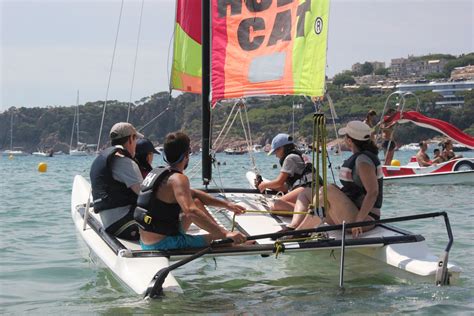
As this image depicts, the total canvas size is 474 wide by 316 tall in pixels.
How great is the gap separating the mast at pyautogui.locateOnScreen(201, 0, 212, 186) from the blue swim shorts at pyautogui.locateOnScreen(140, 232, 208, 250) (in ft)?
10.3

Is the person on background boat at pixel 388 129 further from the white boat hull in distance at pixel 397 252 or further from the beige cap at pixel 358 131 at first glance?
the beige cap at pixel 358 131

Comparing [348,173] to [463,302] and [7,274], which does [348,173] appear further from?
[7,274]

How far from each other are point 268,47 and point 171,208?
3.10 m

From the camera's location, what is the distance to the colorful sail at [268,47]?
24.3 ft

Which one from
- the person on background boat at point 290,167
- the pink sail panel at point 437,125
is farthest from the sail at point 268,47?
the pink sail panel at point 437,125

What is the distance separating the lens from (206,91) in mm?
8727

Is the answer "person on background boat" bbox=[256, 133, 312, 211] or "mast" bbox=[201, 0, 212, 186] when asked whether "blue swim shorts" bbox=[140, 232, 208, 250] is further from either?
"mast" bbox=[201, 0, 212, 186]

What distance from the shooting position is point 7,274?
690 centimetres

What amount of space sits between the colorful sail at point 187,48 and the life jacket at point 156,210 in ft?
12.3

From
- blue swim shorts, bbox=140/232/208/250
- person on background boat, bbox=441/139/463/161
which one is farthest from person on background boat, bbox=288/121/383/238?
person on background boat, bbox=441/139/463/161

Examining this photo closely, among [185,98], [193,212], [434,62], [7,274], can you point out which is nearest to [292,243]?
[193,212]

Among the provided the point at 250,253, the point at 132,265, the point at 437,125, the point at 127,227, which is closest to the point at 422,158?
the point at 437,125

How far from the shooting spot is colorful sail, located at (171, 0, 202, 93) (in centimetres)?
916

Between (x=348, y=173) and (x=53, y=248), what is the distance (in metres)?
3.72
